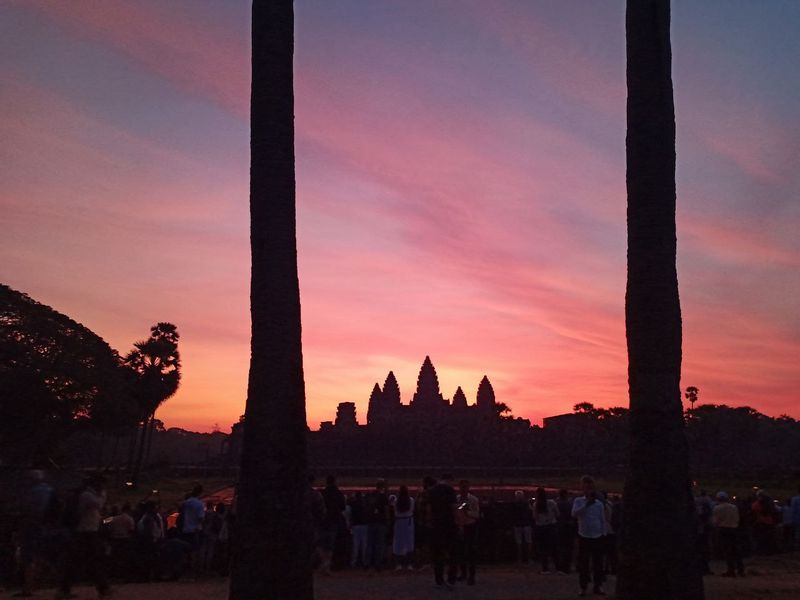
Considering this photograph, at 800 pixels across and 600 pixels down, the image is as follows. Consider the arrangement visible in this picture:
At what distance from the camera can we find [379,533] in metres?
14.1

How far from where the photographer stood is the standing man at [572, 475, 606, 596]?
10656mm

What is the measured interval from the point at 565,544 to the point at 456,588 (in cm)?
373

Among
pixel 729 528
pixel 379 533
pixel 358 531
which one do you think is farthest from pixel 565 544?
pixel 358 531

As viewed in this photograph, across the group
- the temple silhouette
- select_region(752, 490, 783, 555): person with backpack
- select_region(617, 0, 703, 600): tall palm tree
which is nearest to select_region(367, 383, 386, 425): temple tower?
the temple silhouette

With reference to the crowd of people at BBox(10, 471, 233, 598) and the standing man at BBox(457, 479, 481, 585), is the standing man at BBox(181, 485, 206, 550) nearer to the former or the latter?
the crowd of people at BBox(10, 471, 233, 598)

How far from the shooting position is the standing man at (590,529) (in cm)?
1066

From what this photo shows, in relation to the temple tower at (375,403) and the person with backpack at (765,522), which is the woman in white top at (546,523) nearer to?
the person with backpack at (765,522)

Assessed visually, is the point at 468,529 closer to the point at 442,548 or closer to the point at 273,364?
the point at 442,548

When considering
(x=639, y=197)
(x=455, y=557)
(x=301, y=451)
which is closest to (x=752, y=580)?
(x=455, y=557)

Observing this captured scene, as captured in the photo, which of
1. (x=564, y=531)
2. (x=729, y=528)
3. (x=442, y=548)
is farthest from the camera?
(x=564, y=531)

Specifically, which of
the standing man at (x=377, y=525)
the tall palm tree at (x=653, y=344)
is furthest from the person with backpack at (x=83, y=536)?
the tall palm tree at (x=653, y=344)

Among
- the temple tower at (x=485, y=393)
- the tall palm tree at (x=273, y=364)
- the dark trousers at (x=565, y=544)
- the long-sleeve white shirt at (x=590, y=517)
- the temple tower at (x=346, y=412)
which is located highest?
the temple tower at (x=485, y=393)

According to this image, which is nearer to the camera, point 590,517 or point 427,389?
point 590,517

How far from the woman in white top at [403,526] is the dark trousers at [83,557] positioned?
202 inches
